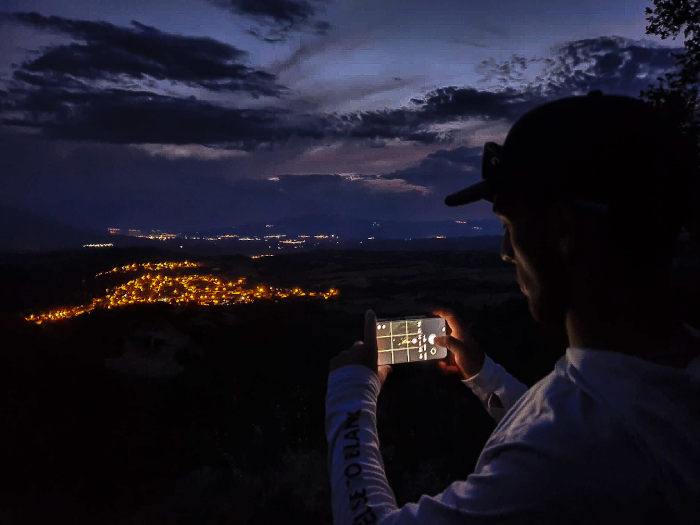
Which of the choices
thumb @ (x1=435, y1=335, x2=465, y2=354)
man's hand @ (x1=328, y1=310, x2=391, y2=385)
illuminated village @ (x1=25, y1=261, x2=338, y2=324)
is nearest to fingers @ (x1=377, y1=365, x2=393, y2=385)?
man's hand @ (x1=328, y1=310, x2=391, y2=385)

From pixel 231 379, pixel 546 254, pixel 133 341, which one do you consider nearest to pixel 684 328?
pixel 546 254

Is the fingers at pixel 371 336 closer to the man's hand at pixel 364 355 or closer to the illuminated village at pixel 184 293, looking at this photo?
the man's hand at pixel 364 355

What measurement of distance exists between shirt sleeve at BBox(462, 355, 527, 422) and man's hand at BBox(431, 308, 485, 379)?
0.08 meters

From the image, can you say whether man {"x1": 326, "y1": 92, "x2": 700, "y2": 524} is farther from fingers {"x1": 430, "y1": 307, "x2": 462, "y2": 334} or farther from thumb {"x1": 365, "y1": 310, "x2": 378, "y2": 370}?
fingers {"x1": 430, "y1": 307, "x2": 462, "y2": 334}

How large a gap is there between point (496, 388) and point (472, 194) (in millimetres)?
1186

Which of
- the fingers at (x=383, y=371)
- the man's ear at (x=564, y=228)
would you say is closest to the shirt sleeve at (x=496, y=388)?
the fingers at (x=383, y=371)

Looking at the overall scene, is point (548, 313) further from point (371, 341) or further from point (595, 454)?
point (371, 341)

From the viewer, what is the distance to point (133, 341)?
1229cm

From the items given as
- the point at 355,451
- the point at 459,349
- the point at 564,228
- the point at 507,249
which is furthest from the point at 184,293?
the point at 564,228

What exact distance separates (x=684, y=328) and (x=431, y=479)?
5.38 meters

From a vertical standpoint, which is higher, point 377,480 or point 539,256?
point 539,256

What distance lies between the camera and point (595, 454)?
1069 mm

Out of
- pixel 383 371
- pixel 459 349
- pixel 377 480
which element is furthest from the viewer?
pixel 459 349

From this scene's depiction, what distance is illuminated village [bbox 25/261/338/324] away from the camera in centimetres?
3117
